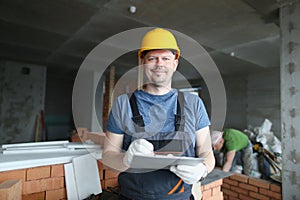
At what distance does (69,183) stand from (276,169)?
2.73m

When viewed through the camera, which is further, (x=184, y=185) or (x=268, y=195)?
(x=268, y=195)

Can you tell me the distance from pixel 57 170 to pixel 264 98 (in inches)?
238

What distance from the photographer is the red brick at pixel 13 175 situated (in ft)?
3.60

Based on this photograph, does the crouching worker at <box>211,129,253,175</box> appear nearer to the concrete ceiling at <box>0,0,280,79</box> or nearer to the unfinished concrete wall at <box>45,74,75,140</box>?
the concrete ceiling at <box>0,0,280,79</box>

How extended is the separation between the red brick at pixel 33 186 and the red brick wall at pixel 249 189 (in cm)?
248

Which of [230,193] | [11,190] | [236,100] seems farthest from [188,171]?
[236,100]

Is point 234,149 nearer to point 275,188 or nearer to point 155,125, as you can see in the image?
point 275,188

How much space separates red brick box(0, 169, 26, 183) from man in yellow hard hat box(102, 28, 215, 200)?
601 millimetres

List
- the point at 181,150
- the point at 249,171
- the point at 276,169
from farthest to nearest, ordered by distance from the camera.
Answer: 1. the point at 249,171
2. the point at 276,169
3. the point at 181,150

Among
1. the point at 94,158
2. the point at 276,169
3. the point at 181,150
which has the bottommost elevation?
the point at 276,169

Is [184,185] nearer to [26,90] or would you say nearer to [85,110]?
Result: [85,110]

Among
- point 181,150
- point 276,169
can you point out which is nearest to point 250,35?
point 276,169

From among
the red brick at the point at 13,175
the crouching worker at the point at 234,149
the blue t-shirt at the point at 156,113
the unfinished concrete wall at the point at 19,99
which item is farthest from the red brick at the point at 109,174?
the unfinished concrete wall at the point at 19,99

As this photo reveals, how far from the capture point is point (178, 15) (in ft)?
8.21
